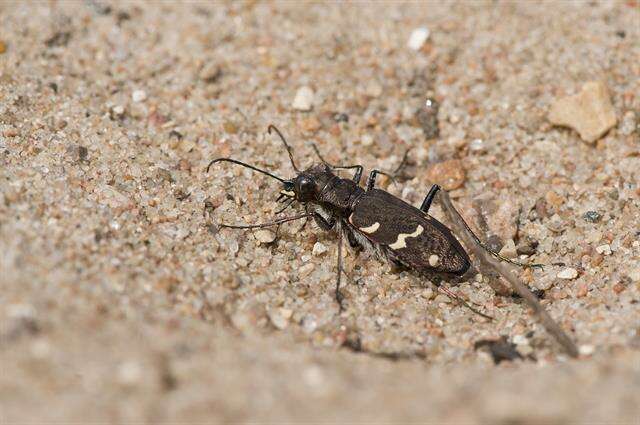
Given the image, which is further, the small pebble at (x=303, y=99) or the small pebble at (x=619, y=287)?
the small pebble at (x=303, y=99)

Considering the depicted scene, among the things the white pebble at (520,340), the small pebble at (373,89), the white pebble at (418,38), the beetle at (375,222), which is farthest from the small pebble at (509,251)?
the white pebble at (418,38)

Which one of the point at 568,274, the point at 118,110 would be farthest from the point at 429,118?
the point at 118,110

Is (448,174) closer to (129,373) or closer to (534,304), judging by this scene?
(534,304)

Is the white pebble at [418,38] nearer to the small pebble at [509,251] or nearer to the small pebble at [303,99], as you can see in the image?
the small pebble at [303,99]

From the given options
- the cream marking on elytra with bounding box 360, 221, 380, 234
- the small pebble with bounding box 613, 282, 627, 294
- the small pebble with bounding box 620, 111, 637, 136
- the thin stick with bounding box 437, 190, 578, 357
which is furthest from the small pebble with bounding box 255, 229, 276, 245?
the small pebble with bounding box 620, 111, 637, 136

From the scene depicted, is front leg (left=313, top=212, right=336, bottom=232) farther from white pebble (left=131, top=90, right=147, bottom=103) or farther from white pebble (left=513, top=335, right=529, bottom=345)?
white pebble (left=131, top=90, right=147, bottom=103)

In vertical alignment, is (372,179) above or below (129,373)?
above
